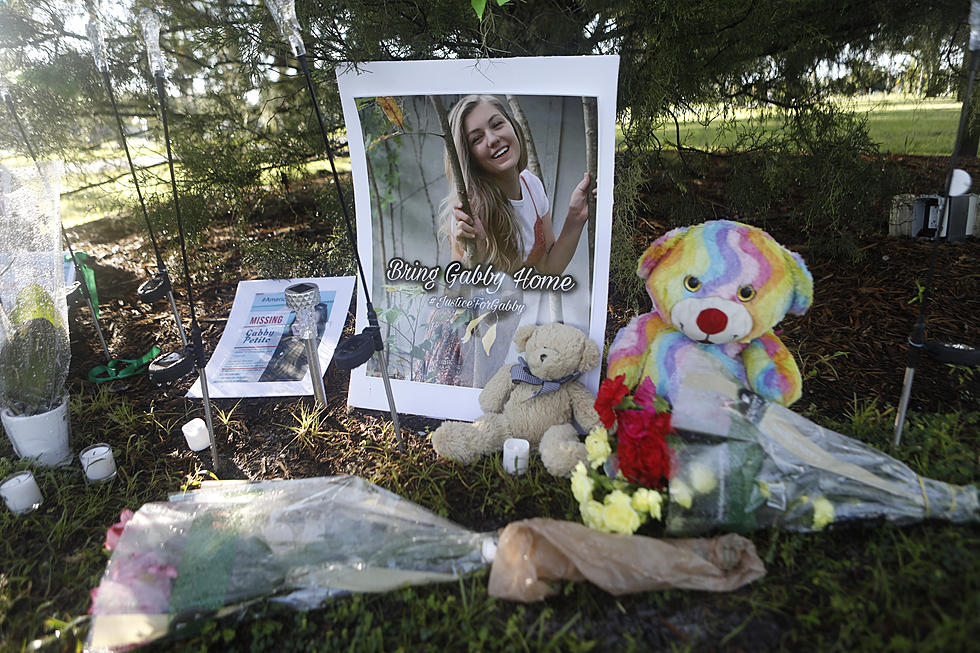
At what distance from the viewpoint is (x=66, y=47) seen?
2447 mm

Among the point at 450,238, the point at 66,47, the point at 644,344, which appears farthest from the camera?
the point at 66,47

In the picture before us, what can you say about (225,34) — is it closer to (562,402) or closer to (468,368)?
(468,368)

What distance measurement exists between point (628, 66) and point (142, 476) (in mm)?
2109

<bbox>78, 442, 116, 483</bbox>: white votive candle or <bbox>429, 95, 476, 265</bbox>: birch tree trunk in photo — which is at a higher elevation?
<bbox>429, 95, 476, 265</bbox>: birch tree trunk in photo

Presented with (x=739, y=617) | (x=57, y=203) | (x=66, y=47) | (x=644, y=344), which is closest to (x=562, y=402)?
(x=644, y=344)

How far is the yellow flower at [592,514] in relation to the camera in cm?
133

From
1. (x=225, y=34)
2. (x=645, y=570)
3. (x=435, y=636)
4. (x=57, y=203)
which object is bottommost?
(x=435, y=636)

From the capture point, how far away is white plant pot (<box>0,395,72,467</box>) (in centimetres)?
182

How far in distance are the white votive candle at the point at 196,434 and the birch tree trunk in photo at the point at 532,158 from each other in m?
1.21

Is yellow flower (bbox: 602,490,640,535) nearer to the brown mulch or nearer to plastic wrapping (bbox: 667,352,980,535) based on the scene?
plastic wrapping (bbox: 667,352,980,535)

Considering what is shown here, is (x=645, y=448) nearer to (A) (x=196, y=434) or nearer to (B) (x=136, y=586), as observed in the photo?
(B) (x=136, y=586)

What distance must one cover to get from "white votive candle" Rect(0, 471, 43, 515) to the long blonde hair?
1526 millimetres

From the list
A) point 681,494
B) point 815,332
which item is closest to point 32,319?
point 681,494

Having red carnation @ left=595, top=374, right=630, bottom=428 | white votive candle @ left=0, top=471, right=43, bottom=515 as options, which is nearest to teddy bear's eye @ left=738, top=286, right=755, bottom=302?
red carnation @ left=595, top=374, right=630, bottom=428
